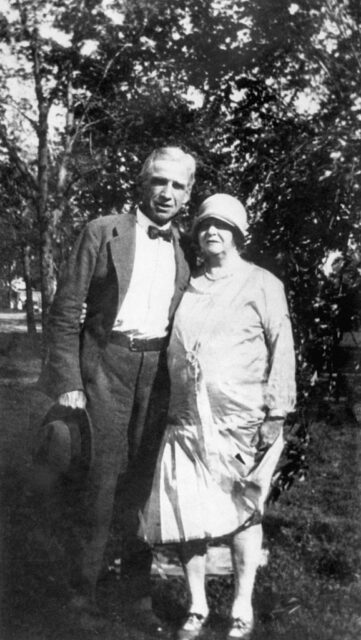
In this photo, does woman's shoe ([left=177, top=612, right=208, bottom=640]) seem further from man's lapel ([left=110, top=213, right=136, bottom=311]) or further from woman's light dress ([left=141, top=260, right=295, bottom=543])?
man's lapel ([left=110, top=213, right=136, bottom=311])

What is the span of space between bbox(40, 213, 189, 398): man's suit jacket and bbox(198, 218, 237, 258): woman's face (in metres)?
0.22

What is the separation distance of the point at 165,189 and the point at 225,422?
1000mm

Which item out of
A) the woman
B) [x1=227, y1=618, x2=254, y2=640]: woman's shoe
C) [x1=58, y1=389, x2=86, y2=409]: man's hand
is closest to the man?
[x1=58, y1=389, x2=86, y2=409]: man's hand

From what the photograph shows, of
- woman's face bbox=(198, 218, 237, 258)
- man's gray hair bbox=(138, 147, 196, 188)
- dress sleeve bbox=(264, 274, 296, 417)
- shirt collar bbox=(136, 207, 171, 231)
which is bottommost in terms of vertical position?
dress sleeve bbox=(264, 274, 296, 417)

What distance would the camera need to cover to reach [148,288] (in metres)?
3.18

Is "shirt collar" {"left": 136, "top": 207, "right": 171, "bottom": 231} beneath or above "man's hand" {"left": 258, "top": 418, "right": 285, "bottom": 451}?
above

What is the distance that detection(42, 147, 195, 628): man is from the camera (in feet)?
10.3

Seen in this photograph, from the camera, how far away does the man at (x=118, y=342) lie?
3.12m

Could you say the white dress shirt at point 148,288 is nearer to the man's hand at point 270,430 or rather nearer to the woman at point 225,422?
the woman at point 225,422

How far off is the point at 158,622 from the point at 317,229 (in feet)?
5.92

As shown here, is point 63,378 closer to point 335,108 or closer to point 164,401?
point 164,401

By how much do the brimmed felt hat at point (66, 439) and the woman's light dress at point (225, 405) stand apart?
1.19 ft

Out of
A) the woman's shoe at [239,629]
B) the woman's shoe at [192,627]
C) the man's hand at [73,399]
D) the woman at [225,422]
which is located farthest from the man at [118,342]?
the woman's shoe at [239,629]

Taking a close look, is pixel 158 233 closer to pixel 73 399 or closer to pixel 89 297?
pixel 89 297
